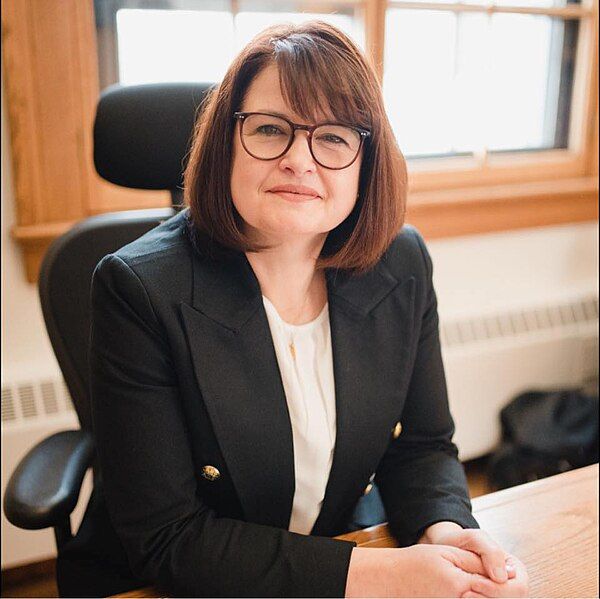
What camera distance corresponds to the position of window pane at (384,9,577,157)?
2266 millimetres

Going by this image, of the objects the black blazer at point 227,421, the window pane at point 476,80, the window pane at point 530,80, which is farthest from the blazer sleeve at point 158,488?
the window pane at point 530,80

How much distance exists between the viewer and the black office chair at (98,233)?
1.17 m

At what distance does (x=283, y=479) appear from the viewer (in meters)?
1.04

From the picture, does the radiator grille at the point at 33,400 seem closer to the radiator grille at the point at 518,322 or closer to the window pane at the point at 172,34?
the window pane at the point at 172,34

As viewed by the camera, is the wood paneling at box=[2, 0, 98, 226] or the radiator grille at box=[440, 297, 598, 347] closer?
the wood paneling at box=[2, 0, 98, 226]

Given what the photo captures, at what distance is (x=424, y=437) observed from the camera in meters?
1.17

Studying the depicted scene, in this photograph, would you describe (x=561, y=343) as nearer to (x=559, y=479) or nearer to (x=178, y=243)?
(x=559, y=479)

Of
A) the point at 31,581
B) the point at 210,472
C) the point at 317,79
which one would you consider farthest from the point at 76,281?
the point at 31,581

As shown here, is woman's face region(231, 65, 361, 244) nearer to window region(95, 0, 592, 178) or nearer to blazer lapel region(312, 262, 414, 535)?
blazer lapel region(312, 262, 414, 535)

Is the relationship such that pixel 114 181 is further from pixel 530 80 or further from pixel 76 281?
pixel 530 80

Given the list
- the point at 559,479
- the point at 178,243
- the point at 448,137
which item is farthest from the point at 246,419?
the point at 448,137

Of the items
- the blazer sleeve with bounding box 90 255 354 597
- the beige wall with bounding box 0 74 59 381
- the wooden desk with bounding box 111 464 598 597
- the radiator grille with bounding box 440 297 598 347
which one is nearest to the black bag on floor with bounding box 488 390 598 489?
the radiator grille with bounding box 440 297 598 347

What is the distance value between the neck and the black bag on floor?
4.75ft

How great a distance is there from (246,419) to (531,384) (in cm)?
177
